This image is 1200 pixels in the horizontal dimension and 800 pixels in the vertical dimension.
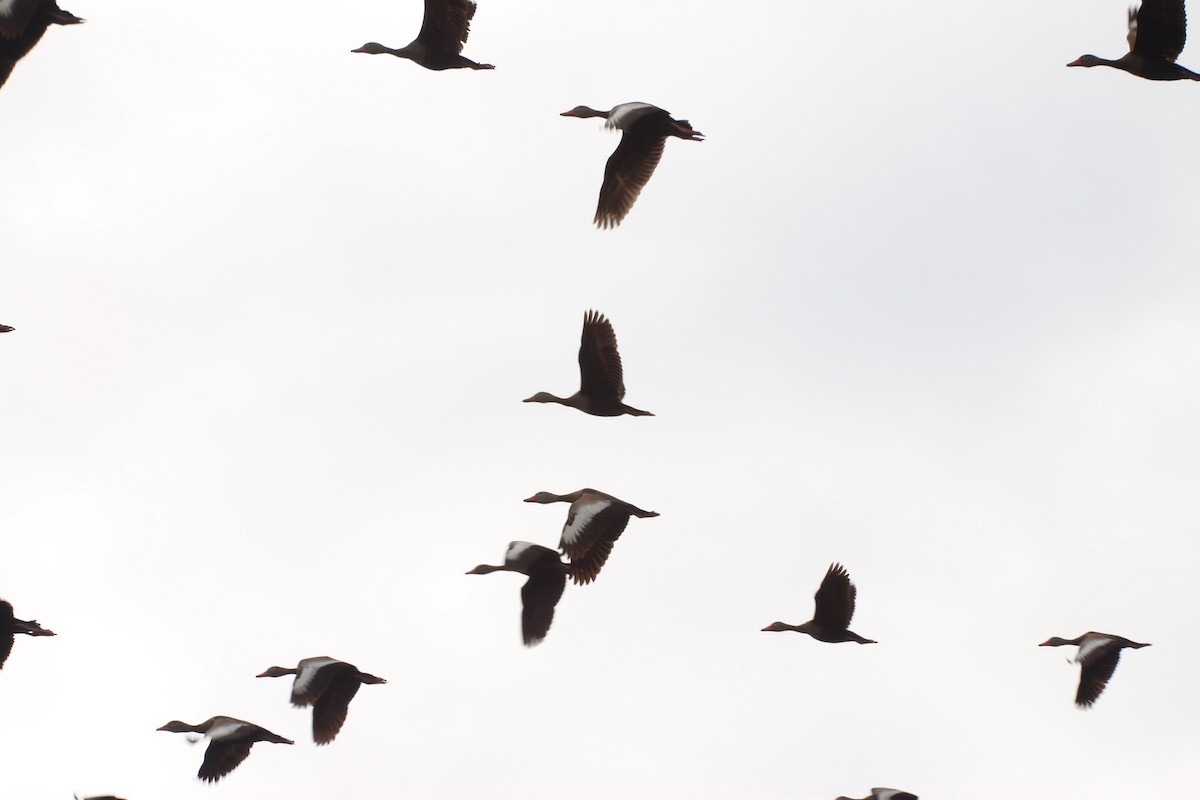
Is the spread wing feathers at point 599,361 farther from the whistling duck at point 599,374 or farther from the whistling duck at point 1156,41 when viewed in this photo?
the whistling duck at point 1156,41

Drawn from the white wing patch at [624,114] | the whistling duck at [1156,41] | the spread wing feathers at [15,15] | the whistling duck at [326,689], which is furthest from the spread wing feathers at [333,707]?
the whistling duck at [1156,41]

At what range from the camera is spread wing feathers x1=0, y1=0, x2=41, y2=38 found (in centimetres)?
2156

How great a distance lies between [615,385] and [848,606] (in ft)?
12.4

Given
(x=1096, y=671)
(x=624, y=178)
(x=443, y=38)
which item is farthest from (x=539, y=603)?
(x=443, y=38)

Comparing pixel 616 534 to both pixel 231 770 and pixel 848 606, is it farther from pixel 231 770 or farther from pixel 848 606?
pixel 231 770

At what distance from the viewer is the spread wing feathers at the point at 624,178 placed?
2123 cm

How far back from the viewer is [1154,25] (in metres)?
20.5

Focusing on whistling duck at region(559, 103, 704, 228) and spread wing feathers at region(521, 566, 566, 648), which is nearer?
spread wing feathers at region(521, 566, 566, 648)

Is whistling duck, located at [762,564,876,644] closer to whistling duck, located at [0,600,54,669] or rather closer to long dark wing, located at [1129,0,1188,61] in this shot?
long dark wing, located at [1129,0,1188,61]

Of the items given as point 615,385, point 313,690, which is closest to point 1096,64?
point 615,385

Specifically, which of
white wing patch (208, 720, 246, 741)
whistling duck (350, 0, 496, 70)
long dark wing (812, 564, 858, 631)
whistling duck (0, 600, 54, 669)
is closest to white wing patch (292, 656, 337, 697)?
white wing patch (208, 720, 246, 741)

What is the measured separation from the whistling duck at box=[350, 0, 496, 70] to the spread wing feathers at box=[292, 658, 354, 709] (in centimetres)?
756

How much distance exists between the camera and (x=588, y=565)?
19578 millimetres

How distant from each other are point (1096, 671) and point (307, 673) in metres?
9.09
